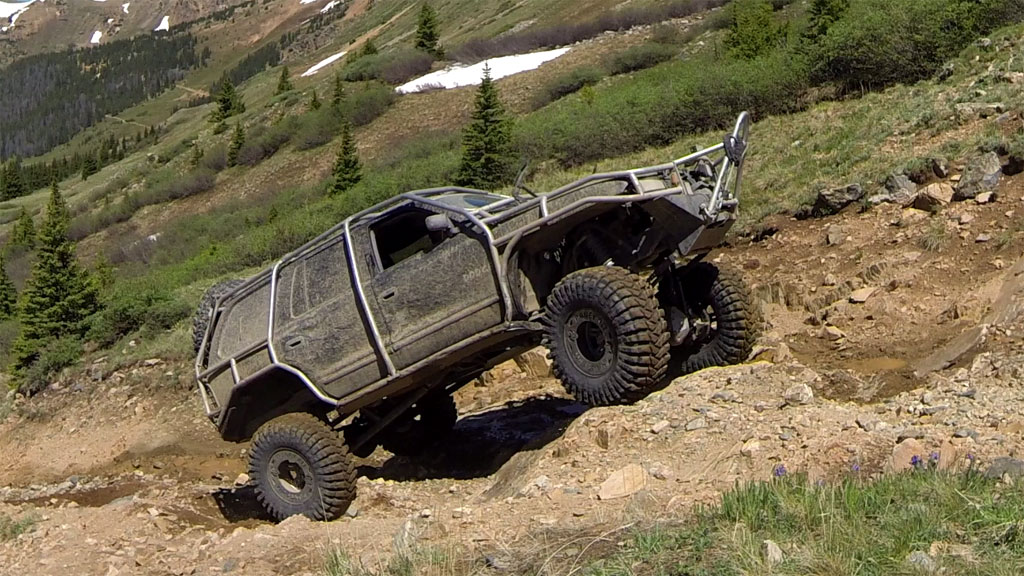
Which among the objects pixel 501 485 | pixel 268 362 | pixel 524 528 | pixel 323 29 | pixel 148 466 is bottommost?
pixel 148 466

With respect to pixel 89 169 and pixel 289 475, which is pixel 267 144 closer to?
pixel 289 475

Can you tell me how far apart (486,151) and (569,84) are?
1152cm

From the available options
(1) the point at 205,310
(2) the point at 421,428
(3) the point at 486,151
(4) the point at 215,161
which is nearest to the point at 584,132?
(3) the point at 486,151

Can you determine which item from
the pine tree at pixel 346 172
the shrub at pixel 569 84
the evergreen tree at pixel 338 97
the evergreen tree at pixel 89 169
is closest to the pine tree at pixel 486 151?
the pine tree at pixel 346 172

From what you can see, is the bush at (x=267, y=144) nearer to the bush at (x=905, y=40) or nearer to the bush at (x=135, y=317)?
the bush at (x=135, y=317)

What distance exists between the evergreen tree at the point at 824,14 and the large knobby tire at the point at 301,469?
73.1ft

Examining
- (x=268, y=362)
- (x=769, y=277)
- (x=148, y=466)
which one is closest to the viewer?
(x=268, y=362)

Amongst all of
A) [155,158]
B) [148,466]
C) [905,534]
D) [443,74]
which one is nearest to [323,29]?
[155,158]

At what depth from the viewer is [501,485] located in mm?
6844

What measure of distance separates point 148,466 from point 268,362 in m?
4.55

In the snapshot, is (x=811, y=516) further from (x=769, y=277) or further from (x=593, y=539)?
(x=769, y=277)

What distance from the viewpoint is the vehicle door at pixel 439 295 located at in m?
7.00

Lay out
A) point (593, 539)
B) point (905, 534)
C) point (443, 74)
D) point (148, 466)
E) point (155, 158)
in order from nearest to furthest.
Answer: point (905, 534) → point (593, 539) → point (148, 466) → point (443, 74) → point (155, 158)

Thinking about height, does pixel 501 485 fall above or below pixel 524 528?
below
